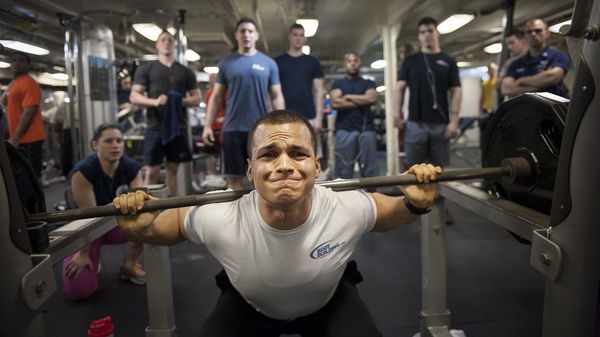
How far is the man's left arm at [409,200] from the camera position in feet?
3.56

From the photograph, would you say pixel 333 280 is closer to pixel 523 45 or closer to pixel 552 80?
pixel 552 80

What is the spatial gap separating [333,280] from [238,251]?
29 centimetres

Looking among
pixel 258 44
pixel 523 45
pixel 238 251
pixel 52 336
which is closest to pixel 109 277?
pixel 52 336

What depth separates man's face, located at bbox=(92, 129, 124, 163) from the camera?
6.77 ft

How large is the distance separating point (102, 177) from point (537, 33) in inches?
112

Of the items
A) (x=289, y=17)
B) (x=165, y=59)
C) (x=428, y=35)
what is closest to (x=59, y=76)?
(x=165, y=59)

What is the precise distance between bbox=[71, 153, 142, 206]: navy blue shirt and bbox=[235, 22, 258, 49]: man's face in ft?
3.58

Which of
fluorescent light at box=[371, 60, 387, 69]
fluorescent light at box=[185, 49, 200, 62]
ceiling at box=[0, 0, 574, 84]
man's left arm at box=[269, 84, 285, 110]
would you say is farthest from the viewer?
fluorescent light at box=[371, 60, 387, 69]

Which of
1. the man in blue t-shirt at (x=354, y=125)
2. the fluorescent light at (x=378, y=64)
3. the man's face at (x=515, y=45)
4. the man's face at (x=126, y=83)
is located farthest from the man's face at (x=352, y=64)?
the fluorescent light at (x=378, y=64)

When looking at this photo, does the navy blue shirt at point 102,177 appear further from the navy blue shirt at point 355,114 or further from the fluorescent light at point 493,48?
the fluorescent light at point 493,48

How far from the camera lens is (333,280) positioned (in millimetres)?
1087

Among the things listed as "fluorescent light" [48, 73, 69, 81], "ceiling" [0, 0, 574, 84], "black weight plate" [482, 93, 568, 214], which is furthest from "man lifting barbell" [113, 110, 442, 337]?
"fluorescent light" [48, 73, 69, 81]

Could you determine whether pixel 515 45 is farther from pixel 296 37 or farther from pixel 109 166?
pixel 109 166

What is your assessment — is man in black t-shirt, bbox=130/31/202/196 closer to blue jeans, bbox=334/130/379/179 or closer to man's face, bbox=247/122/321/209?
blue jeans, bbox=334/130/379/179
